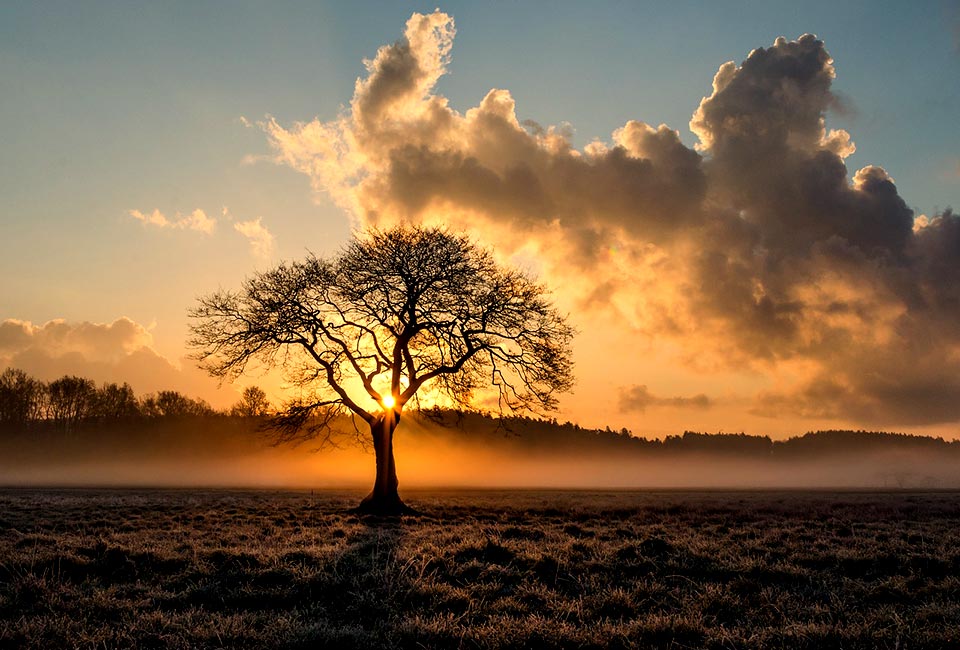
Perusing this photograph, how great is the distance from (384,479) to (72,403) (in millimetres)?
116844

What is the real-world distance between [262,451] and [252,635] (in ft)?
395

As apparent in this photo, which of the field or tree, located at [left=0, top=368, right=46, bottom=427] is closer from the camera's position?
the field

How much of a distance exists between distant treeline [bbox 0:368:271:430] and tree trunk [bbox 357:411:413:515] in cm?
9262

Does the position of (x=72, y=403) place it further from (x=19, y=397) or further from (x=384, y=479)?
(x=384, y=479)

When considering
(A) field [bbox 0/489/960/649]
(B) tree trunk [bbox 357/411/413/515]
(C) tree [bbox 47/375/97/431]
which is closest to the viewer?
(A) field [bbox 0/489/960/649]

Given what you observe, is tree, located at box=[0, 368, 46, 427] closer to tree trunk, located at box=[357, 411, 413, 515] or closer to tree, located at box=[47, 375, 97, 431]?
tree, located at box=[47, 375, 97, 431]

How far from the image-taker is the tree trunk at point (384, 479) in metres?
28.5

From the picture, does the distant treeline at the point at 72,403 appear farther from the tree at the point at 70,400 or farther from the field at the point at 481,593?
the field at the point at 481,593

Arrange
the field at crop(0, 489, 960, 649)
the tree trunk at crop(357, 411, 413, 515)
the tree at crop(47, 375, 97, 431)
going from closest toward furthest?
the field at crop(0, 489, 960, 649) → the tree trunk at crop(357, 411, 413, 515) → the tree at crop(47, 375, 97, 431)

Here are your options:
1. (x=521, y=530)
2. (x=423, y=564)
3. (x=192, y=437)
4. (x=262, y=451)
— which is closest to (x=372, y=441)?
(x=521, y=530)

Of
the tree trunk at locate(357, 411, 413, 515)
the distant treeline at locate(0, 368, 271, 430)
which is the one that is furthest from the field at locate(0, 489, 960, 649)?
the distant treeline at locate(0, 368, 271, 430)

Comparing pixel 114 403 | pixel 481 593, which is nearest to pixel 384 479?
pixel 481 593

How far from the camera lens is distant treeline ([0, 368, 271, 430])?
115875 mm

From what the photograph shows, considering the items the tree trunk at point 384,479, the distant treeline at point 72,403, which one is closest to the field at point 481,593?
the tree trunk at point 384,479
